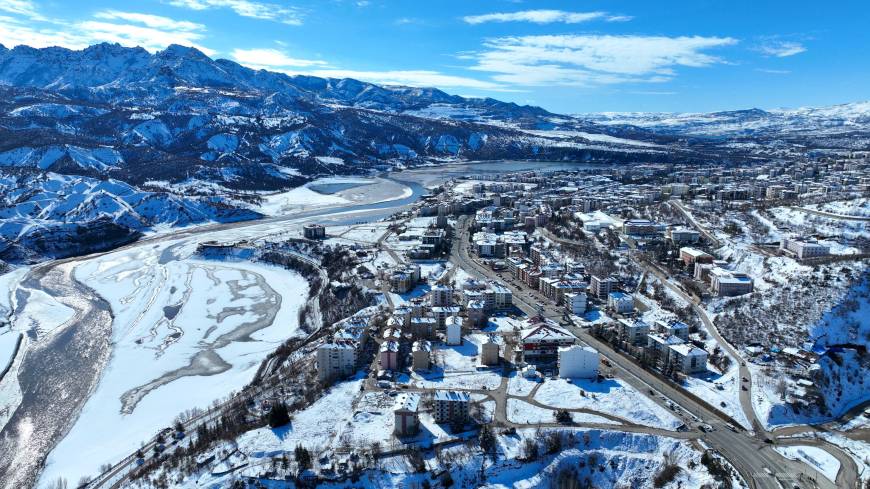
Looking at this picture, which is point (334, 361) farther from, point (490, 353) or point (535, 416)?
point (535, 416)

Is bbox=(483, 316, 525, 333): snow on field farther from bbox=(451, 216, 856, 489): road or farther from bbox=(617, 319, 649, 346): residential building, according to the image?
bbox=(617, 319, 649, 346): residential building

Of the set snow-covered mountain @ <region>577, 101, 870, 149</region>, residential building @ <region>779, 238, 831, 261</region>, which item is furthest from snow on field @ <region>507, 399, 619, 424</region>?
snow-covered mountain @ <region>577, 101, 870, 149</region>

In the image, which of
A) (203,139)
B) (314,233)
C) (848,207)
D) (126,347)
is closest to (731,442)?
(126,347)

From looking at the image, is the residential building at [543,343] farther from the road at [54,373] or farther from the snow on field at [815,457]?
the road at [54,373]

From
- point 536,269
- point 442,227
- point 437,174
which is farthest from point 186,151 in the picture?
point 536,269

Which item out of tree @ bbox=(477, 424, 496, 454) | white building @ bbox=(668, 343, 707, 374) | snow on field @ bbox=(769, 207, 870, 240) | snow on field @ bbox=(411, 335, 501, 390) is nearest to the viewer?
tree @ bbox=(477, 424, 496, 454)

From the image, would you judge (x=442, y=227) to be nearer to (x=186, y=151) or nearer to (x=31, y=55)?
(x=186, y=151)

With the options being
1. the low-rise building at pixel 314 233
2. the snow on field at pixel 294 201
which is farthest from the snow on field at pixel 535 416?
the snow on field at pixel 294 201
